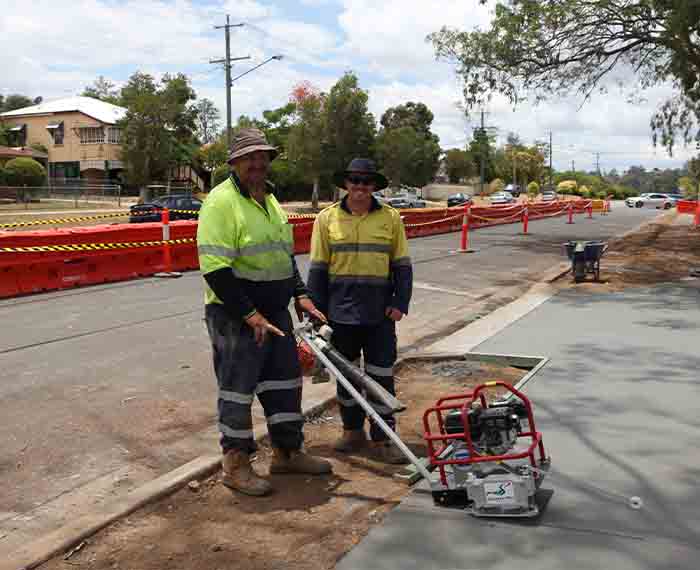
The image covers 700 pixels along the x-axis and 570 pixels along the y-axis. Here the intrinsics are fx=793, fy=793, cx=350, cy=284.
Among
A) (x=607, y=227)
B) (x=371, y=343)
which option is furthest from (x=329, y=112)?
(x=371, y=343)

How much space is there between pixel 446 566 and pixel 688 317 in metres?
7.19

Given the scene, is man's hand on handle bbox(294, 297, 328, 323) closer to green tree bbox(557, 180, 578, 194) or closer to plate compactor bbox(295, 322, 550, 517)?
plate compactor bbox(295, 322, 550, 517)

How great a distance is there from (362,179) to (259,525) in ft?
6.93

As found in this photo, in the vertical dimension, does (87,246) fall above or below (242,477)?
above

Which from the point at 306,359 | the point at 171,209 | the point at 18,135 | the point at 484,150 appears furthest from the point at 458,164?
the point at 306,359

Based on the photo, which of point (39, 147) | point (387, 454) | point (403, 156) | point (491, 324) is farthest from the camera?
point (403, 156)

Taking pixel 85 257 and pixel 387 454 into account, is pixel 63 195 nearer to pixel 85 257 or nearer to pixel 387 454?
pixel 85 257

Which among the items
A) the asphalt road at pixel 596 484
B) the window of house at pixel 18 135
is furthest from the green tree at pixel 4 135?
the asphalt road at pixel 596 484

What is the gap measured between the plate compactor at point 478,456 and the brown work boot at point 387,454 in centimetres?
47

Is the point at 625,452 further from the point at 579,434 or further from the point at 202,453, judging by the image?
the point at 202,453

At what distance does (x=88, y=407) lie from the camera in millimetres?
6105

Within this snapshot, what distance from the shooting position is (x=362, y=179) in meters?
4.86

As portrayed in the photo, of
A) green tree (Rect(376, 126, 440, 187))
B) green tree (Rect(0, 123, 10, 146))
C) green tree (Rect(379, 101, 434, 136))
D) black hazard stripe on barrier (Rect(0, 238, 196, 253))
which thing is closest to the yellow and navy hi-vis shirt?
black hazard stripe on barrier (Rect(0, 238, 196, 253))

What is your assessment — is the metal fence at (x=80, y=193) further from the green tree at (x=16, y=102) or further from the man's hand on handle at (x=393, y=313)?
the green tree at (x=16, y=102)
